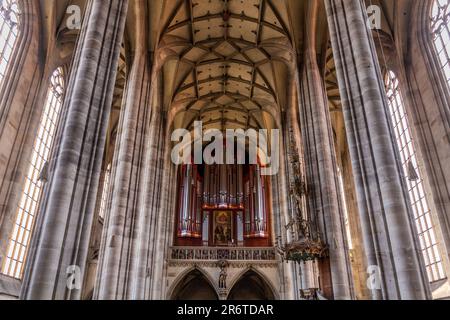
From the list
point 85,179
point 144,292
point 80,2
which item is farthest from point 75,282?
point 80,2

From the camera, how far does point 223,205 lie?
987 inches

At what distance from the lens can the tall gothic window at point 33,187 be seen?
13.6 meters

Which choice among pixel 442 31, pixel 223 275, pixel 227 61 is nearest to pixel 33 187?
pixel 223 275

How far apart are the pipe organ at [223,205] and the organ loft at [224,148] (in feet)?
0.38

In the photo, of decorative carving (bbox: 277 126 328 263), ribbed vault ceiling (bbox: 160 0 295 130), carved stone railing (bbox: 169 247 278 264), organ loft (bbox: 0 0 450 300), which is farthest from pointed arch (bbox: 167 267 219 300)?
decorative carving (bbox: 277 126 328 263)

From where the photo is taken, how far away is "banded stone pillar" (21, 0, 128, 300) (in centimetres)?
650

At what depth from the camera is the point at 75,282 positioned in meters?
6.70

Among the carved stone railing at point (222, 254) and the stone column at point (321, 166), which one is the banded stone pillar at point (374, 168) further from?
the carved stone railing at point (222, 254)

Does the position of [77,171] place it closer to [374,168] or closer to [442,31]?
[374,168]

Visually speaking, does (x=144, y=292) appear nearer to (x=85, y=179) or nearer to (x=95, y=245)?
(x=95, y=245)

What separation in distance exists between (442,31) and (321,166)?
700 cm

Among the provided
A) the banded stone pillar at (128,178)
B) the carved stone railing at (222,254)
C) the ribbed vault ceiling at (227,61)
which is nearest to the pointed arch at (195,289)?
the carved stone railing at (222,254)
